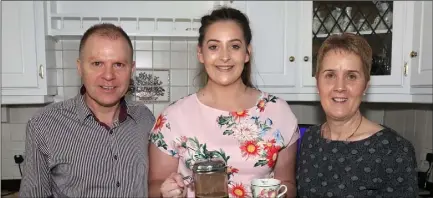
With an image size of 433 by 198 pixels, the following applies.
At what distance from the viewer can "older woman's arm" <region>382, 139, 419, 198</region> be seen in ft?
3.12

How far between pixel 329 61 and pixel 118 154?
0.73 meters

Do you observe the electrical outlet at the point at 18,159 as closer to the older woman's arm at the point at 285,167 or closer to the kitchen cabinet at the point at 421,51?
the older woman's arm at the point at 285,167

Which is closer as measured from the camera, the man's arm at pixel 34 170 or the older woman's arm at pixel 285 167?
the man's arm at pixel 34 170

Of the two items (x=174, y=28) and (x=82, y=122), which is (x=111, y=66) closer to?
(x=82, y=122)

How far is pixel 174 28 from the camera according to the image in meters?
2.10

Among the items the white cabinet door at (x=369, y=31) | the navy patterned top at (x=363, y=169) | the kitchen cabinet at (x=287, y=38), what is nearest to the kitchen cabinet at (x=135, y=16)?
the kitchen cabinet at (x=287, y=38)

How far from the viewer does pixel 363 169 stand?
3.30ft

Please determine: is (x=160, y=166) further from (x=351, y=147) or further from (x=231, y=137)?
(x=351, y=147)

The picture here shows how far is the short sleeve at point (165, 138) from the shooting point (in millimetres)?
1184

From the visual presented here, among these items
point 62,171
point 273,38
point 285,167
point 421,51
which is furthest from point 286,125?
point 421,51

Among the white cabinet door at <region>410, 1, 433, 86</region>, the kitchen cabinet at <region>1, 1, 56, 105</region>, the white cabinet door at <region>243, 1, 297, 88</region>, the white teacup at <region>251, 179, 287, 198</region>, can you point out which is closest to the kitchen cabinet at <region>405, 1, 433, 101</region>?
the white cabinet door at <region>410, 1, 433, 86</region>

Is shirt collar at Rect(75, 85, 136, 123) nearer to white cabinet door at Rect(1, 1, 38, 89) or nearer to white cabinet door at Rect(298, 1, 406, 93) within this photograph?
white cabinet door at Rect(1, 1, 38, 89)

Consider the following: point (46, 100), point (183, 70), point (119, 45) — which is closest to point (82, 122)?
point (119, 45)

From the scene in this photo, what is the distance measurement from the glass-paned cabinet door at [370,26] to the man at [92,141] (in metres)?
1.13
